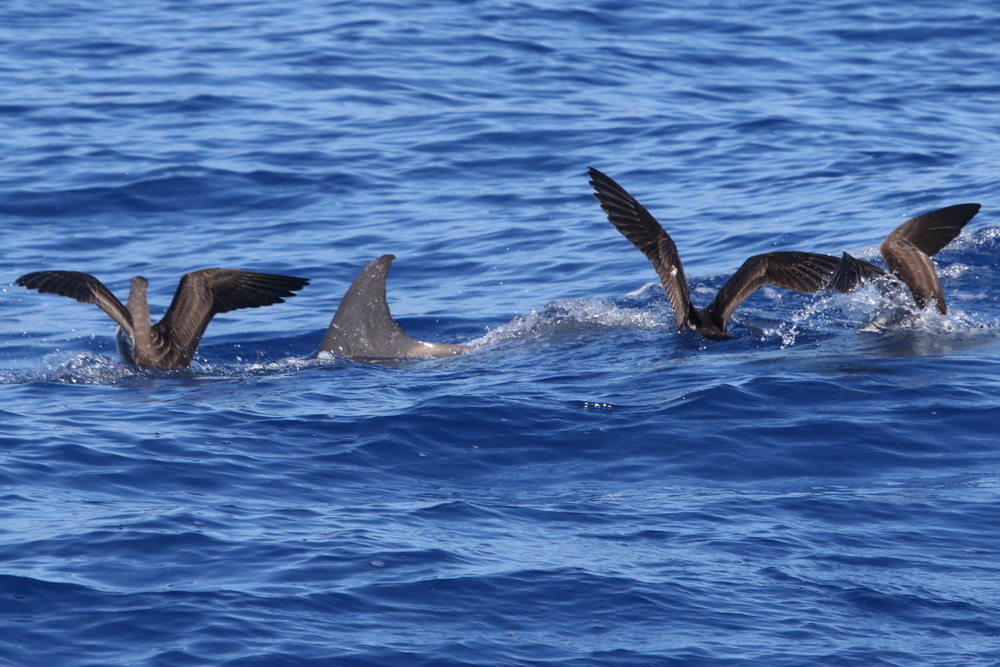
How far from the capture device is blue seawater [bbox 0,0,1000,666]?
623 cm

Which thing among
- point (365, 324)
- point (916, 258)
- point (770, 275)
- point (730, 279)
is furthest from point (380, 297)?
point (916, 258)

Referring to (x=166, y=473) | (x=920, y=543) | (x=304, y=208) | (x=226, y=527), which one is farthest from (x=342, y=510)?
(x=304, y=208)

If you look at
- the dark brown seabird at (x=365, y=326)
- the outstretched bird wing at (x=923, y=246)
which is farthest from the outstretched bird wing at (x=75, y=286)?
the outstretched bird wing at (x=923, y=246)

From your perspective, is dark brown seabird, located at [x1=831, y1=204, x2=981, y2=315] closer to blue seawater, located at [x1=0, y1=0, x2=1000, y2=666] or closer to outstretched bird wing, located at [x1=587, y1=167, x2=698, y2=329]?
blue seawater, located at [x1=0, y1=0, x2=1000, y2=666]

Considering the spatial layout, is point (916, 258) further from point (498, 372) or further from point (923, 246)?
point (498, 372)

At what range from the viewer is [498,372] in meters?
10.3

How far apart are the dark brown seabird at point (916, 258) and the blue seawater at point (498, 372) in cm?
26

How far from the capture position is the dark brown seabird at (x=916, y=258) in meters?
10.4

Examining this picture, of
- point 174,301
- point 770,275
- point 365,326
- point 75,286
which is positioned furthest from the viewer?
point 770,275

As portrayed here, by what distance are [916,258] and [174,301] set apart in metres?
5.89

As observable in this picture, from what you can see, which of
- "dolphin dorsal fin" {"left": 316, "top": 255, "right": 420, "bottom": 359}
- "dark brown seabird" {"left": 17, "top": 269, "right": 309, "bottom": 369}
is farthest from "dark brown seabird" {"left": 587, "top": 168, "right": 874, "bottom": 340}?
"dark brown seabird" {"left": 17, "top": 269, "right": 309, "bottom": 369}

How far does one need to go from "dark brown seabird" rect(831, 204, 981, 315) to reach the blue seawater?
0.26 meters

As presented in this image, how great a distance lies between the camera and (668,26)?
80.9ft

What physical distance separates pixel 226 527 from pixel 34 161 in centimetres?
1154
